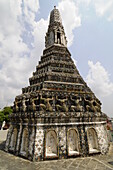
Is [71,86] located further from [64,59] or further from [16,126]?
[16,126]

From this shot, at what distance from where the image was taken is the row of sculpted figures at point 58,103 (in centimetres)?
1298

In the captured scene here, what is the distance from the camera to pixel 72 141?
1273 cm

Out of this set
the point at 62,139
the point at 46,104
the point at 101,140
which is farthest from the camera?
the point at 101,140

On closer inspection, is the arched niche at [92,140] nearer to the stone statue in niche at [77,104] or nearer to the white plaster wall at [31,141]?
the stone statue in niche at [77,104]

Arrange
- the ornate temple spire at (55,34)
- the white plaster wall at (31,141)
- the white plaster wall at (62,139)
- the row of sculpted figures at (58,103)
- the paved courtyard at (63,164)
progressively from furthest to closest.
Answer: the ornate temple spire at (55,34), the row of sculpted figures at (58,103), the white plaster wall at (62,139), the white plaster wall at (31,141), the paved courtyard at (63,164)

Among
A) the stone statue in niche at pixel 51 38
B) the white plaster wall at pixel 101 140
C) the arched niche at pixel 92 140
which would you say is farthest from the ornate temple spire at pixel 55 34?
the arched niche at pixel 92 140

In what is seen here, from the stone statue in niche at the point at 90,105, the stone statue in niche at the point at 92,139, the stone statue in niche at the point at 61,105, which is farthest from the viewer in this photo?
the stone statue in niche at the point at 90,105

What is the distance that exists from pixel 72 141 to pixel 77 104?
14.4ft

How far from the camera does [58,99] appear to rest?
13.7 m

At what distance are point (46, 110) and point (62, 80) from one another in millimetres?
5899

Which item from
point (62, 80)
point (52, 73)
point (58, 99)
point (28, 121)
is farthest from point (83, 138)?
point (52, 73)

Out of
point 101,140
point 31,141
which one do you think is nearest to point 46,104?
point 31,141

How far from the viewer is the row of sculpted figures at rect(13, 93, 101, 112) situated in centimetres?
1298

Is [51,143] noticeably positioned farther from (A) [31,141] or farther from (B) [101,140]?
(B) [101,140]
